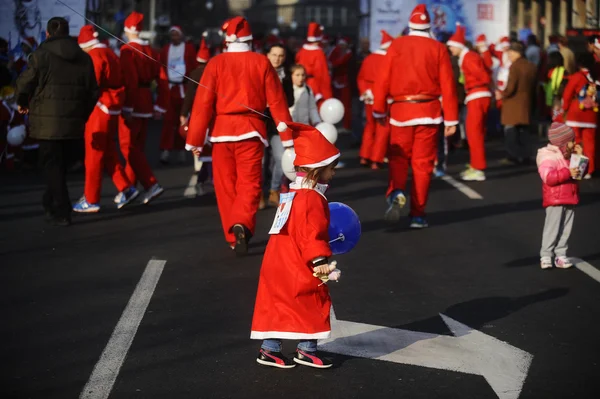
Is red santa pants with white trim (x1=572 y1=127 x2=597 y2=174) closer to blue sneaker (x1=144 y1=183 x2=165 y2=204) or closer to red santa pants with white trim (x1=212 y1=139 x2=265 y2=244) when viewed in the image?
blue sneaker (x1=144 y1=183 x2=165 y2=204)

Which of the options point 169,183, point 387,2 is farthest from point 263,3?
point 169,183

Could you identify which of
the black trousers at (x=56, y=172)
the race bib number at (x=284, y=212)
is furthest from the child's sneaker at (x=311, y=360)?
the black trousers at (x=56, y=172)

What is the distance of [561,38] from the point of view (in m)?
21.7

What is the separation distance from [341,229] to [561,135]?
3274mm

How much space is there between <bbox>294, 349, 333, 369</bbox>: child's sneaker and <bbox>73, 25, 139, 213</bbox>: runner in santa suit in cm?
653

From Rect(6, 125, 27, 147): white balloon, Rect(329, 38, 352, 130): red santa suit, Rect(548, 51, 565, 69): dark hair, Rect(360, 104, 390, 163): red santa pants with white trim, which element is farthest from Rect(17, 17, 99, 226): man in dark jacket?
Rect(329, 38, 352, 130): red santa suit

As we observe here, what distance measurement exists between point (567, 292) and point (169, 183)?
7800mm

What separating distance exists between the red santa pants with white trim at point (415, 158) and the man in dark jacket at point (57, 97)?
308 cm

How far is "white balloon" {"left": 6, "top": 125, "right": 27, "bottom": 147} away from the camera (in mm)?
16250

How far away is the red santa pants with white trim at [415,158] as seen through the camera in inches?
456

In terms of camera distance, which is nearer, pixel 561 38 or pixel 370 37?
pixel 561 38

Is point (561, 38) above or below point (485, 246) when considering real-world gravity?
above

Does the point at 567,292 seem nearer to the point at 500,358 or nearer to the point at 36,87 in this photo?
the point at 500,358

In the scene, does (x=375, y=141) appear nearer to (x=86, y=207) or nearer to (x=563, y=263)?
(x=86, y=207)
